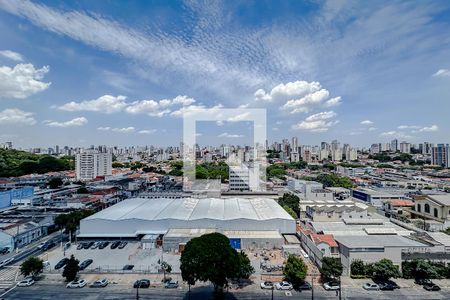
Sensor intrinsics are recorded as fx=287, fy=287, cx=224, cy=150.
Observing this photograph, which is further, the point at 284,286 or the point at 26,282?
the point at 26,282

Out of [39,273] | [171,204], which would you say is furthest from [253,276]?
[171,204]

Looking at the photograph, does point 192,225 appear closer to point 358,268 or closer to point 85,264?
point 85,264

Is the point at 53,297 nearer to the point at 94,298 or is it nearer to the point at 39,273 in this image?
the point at 94,298

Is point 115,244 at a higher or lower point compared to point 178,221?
lower

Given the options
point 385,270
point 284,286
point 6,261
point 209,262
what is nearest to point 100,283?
point 209,262

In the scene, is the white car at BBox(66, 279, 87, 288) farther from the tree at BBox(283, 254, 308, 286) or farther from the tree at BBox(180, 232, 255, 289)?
the tree at BBox(283, 254, 308, 286)

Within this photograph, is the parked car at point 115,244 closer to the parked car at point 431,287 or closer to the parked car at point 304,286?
the parked car at point 304,286

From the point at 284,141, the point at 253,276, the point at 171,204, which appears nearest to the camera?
the point at 253,276
